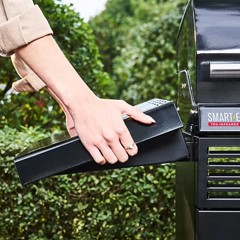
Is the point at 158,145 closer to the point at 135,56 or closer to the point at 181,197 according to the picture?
the point at 181,197

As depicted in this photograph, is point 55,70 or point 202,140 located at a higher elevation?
point 55,70

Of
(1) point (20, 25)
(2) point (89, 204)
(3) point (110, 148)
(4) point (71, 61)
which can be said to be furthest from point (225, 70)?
(4) point (71, 61)

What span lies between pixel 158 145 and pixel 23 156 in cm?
43

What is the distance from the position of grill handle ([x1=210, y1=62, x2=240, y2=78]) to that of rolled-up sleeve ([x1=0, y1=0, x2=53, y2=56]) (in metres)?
0.72

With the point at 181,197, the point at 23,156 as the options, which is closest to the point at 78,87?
the point at 23,156

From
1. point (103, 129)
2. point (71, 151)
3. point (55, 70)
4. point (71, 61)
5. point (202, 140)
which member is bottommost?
point (71, 61)

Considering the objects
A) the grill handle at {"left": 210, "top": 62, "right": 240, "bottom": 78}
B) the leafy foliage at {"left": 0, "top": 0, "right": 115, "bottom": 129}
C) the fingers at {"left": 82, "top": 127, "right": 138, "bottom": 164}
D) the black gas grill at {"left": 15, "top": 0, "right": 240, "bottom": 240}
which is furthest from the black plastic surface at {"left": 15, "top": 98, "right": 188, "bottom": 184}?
the leafy foliage at {"left": 0, "top": 0, "right": 115, "bottom": 129}

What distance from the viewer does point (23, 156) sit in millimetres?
1979

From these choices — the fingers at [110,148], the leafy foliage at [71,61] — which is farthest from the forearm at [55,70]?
the leafy foliage at [71,61]

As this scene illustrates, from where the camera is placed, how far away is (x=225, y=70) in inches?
88.2

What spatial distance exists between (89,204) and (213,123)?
2106mm

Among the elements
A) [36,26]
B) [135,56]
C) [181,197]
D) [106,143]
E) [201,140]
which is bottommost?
[135,56]

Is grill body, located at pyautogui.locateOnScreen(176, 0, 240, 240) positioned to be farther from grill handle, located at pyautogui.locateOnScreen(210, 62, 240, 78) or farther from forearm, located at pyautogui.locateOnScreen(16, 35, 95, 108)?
forearm, located at pyautogui.locateOnScreen(16, 35, 95, 108)

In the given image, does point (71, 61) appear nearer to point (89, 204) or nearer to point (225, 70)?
point (89, 204)
